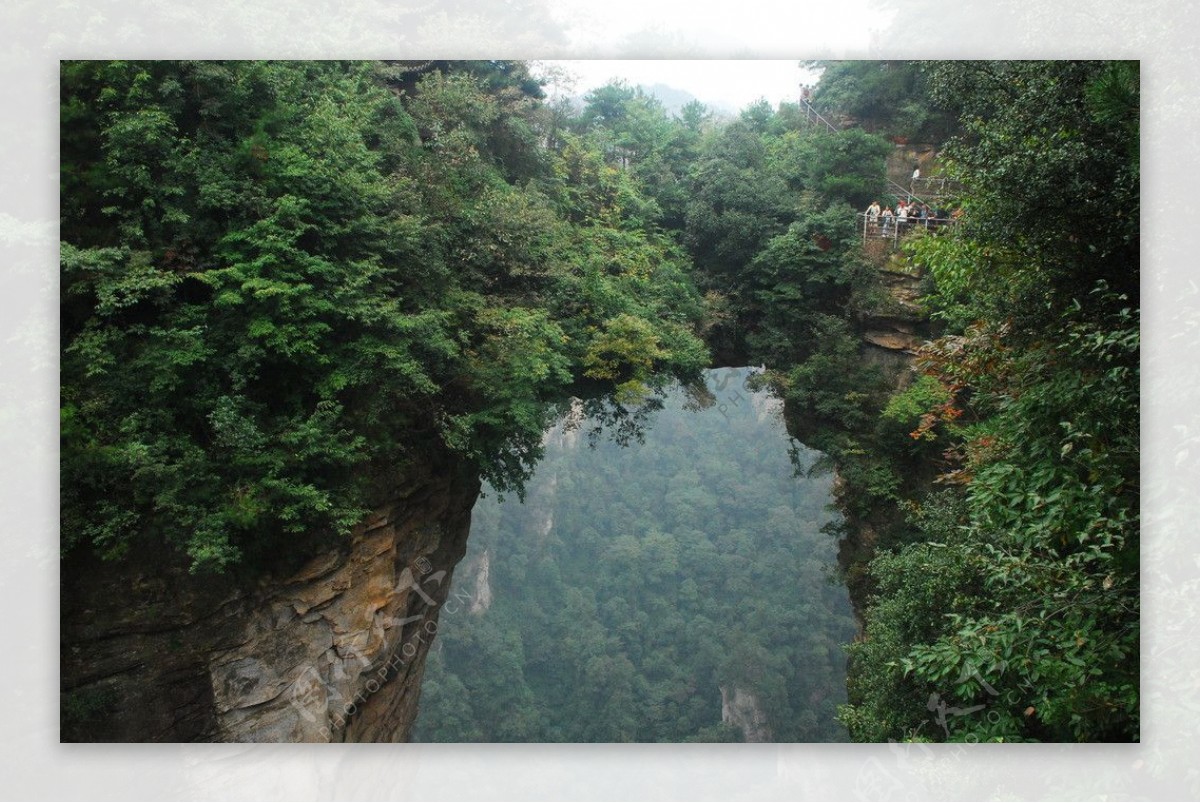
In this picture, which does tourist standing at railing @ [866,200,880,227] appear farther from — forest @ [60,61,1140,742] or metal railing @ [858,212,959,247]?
forest @ [60,61,1140,742]

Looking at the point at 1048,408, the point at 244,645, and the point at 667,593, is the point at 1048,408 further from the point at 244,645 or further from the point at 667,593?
the point at 667,593

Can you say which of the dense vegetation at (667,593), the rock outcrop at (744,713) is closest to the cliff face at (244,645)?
the dense vegetation at (667,593)

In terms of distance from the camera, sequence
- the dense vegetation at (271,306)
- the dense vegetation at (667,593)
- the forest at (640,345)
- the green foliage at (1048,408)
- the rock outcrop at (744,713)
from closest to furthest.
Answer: the green foliage at (1048,408), the forest at (640,345), the dense vegetation at (271,306), the rock outcrop at (744,713), the dense vegetation at (667,593)

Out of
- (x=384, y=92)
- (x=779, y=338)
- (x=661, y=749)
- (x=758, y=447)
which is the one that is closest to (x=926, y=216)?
(x=779, y=338)

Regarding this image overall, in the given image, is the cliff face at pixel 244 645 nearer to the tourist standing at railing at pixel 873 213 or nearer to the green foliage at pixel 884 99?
the tourist standing at railing at pixel 873 213

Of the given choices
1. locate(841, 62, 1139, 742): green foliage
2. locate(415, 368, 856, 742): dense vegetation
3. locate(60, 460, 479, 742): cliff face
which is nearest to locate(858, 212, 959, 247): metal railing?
locate(415, 368, 856, 742): dense vegetation
